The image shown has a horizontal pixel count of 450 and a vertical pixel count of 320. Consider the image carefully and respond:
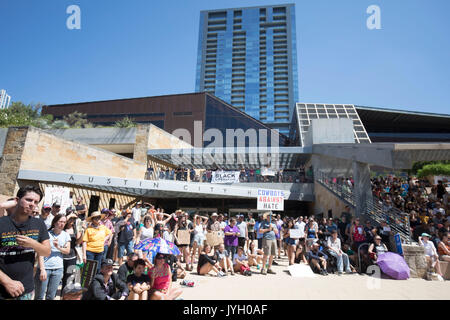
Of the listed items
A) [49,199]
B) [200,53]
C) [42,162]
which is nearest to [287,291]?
A: [49,199]

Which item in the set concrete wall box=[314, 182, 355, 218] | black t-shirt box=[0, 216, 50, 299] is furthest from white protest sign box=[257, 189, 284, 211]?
black t-shirt box=[0, 216, 50, 299]

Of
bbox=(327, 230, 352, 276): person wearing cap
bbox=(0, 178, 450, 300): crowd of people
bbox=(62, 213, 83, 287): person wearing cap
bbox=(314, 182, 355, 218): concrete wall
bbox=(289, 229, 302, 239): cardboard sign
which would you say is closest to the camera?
bbox=(0, 178, 450, 300): crowd of people

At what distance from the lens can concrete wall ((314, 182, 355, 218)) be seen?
44.3 feet

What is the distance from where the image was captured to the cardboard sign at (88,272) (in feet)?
15.1

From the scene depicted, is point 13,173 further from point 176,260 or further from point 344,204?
point 344,204

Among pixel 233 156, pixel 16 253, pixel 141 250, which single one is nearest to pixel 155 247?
pixel 141 250

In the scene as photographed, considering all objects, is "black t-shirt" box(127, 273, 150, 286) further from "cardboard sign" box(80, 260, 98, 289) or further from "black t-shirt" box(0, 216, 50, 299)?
"black t-shirt" box(0, 216, 50, 299)

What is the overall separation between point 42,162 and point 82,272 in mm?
13801

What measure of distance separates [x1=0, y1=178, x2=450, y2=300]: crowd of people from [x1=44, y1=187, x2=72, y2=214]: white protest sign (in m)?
2.51

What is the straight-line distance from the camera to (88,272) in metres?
4.64

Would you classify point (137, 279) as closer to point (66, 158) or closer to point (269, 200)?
point (269, 200)

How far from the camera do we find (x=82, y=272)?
4711mm

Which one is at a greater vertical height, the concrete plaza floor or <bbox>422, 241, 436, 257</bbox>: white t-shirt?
<bbox>422, 241, 436, 257</bbox>: white t-shirt
